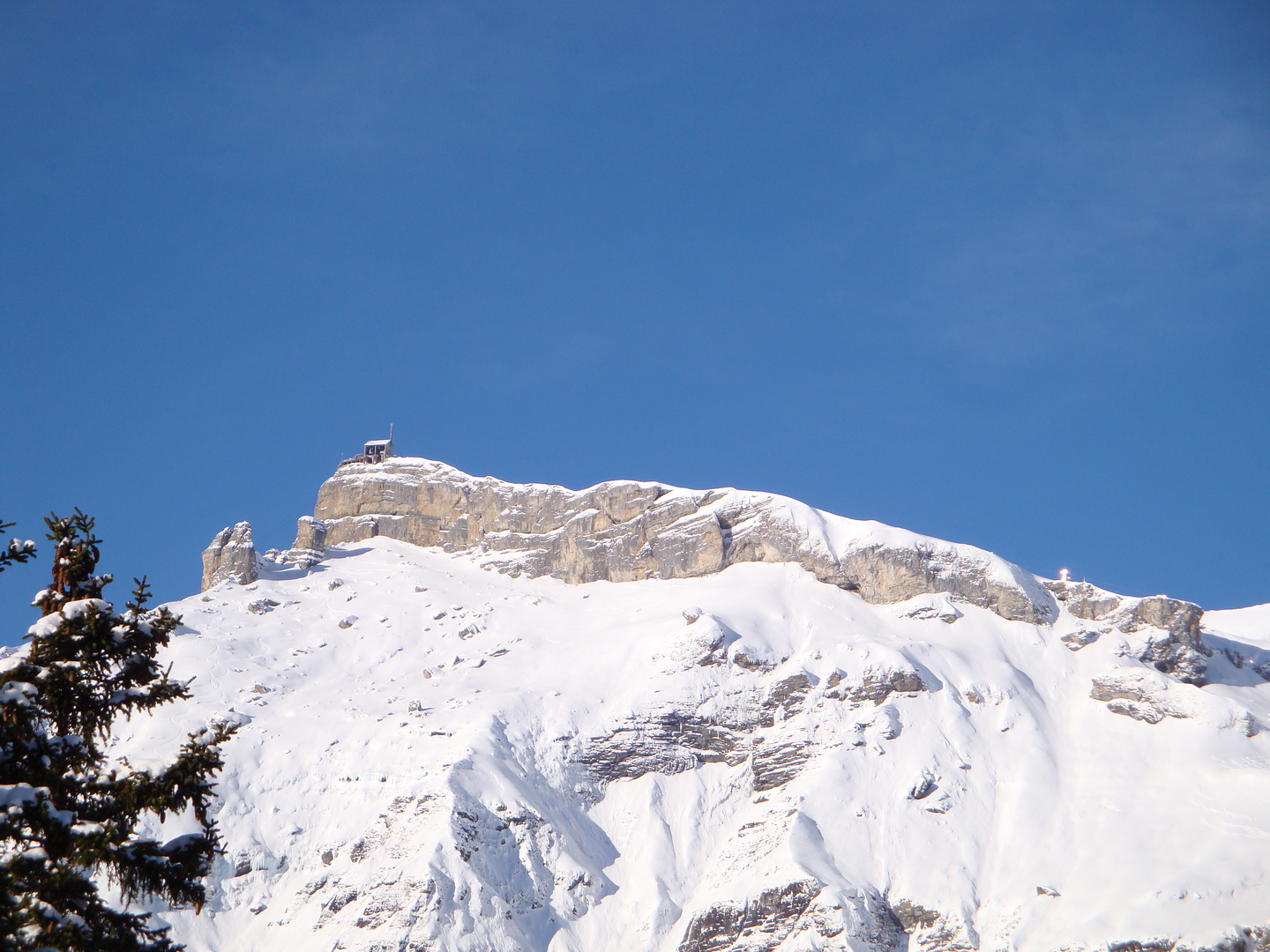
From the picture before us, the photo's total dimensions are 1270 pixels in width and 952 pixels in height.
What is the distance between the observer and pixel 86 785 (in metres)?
17.4

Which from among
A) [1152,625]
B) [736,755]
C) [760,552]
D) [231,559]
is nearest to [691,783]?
[736,755]

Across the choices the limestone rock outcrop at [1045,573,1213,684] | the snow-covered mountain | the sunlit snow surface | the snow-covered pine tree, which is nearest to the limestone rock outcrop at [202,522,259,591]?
the snow-covered mountain

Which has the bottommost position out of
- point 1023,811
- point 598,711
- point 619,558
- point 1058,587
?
point 1023,811

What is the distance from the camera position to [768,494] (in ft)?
628

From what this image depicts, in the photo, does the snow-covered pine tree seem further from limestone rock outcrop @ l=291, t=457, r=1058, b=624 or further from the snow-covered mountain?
limestone rock outcrop @ l=291, t=457, r=1058, b=624

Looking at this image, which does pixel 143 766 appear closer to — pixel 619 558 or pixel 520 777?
pixel 520 777

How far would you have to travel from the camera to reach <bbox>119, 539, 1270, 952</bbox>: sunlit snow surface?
130125 mm

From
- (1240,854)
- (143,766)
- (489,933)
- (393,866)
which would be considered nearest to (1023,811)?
(1240,854)

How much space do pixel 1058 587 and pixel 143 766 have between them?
574ft

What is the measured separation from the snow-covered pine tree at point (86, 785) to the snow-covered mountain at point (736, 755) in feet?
382

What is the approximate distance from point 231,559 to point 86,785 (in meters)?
178

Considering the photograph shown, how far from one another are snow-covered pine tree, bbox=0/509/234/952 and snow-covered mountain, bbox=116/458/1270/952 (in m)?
116

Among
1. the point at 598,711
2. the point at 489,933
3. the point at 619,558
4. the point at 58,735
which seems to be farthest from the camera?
the point at 619,558

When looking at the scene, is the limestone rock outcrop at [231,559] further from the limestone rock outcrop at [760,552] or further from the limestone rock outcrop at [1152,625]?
the limestone rock outcrop at [1152,625]
